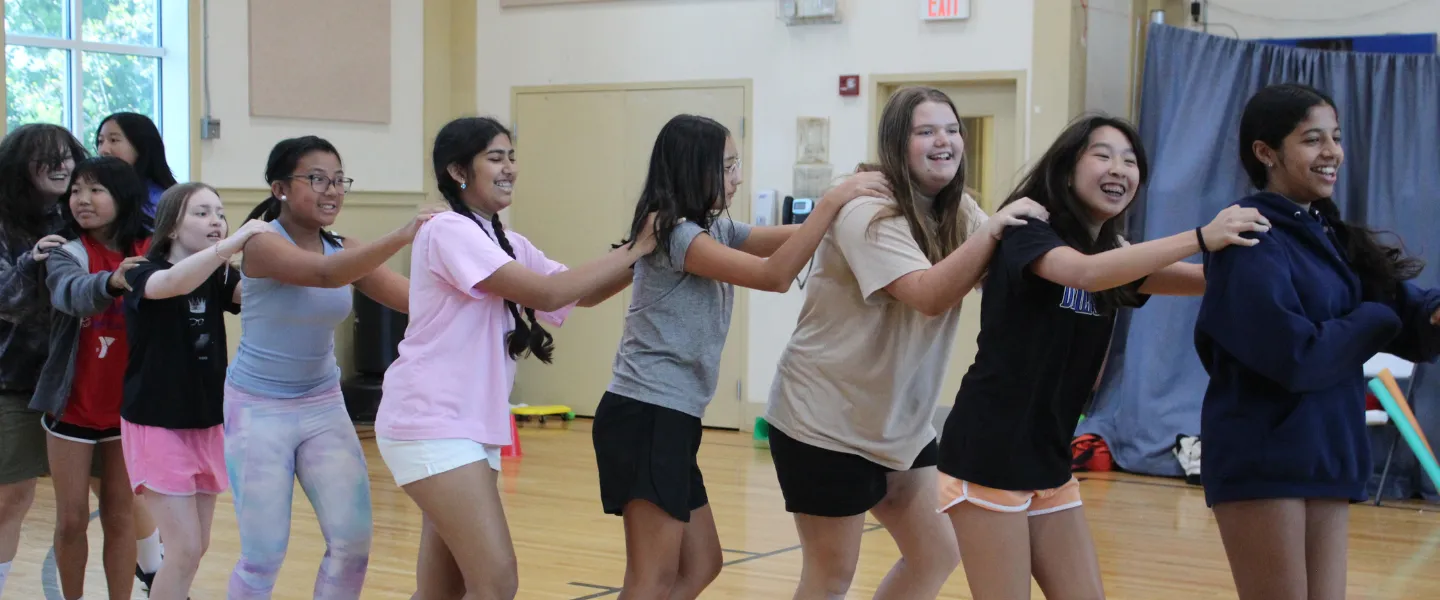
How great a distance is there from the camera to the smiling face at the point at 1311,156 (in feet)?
8.55

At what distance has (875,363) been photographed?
121 inches

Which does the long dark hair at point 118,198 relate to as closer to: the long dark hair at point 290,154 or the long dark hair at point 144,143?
the long dark hair at point 144,143

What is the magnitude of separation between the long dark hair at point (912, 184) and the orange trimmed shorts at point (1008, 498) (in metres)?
0.56

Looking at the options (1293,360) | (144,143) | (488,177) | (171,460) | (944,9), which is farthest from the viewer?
(944,9)

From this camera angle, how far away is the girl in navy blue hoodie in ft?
8.12

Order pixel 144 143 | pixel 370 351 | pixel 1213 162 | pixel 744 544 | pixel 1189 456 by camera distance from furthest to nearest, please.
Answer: pixel 370 351 → pixel 1213 162 → pixel 1189 456 → pixel 744 544 → pixel 144 143

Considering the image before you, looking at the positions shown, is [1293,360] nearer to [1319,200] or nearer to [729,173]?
[1319,200]

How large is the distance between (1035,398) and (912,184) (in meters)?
0.63

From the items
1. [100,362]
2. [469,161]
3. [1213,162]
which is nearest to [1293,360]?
[469,161]

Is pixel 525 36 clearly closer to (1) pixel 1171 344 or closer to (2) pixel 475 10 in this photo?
(2) pixel 475 10

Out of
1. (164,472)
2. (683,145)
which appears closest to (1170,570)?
(683,145)

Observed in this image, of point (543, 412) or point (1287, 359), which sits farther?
point (543, 412)

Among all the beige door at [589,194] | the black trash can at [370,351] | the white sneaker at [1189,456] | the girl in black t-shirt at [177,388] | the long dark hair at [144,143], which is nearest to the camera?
the girl in black t-shirt at [177,388]

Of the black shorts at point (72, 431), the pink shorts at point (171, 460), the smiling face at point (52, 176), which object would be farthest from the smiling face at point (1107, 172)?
the smiling face at point (52, 176)
